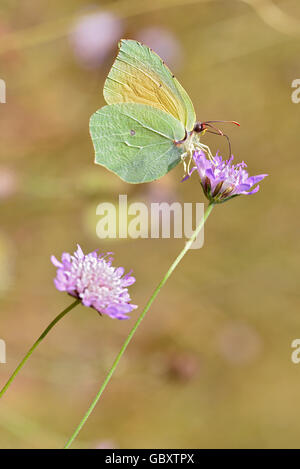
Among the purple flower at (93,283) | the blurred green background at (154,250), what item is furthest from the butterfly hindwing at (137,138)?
the blurred green background at (154,250)

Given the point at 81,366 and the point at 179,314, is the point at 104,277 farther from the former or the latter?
the point at 179,314

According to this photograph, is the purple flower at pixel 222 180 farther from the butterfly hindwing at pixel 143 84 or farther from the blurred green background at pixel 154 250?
the blurred green background at pixel 154 250

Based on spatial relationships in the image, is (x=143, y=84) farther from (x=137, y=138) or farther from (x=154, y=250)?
(x=154, y=250)

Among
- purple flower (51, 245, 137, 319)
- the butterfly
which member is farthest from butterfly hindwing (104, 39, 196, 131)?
purple flower (51, 245, 137, 319)

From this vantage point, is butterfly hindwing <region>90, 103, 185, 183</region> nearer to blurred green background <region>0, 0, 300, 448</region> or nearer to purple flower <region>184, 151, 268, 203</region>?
purple flower <region>184, 151, 268, 203</region>

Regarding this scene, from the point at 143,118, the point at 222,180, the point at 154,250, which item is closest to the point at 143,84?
the point at 143,118
